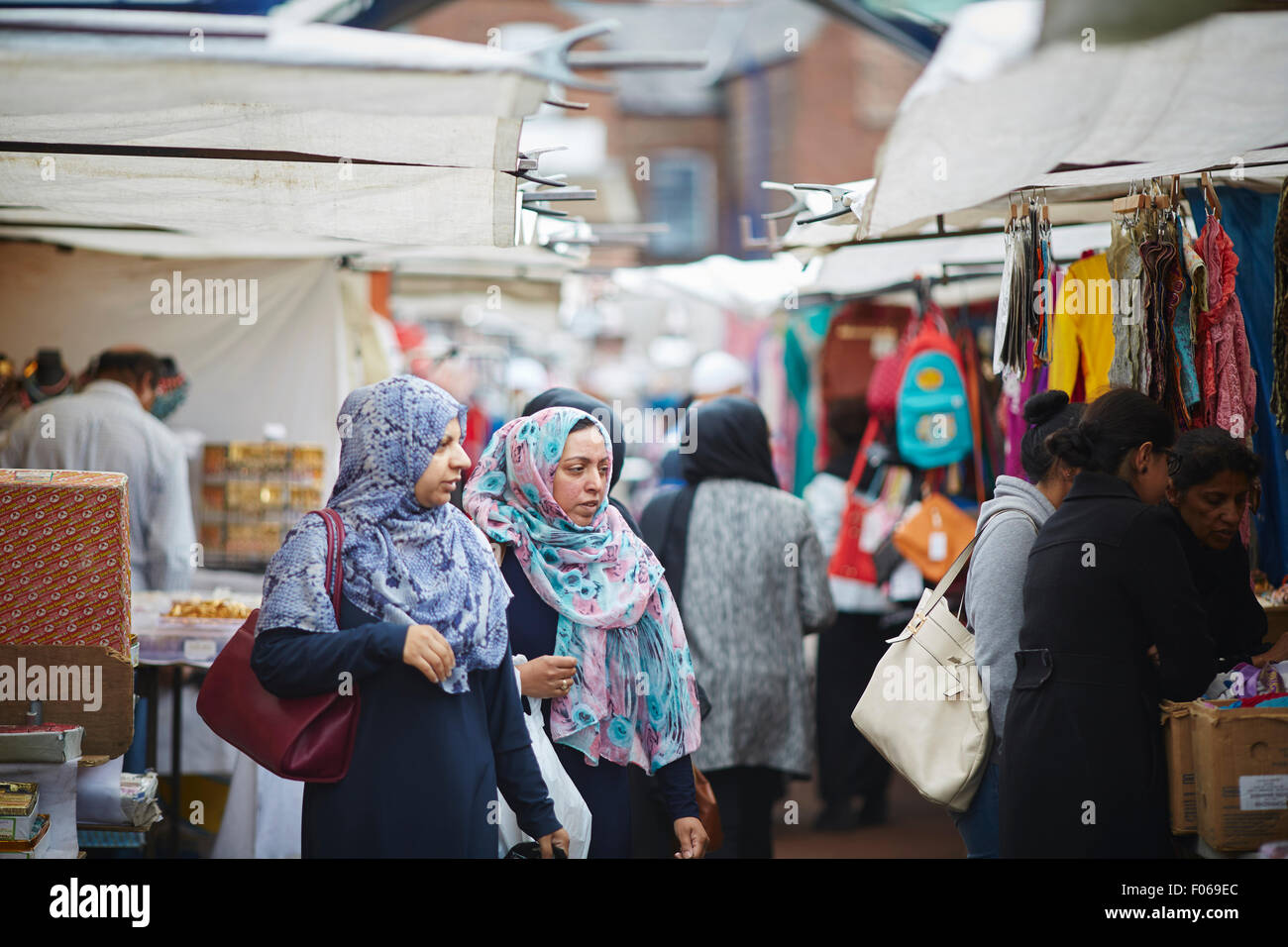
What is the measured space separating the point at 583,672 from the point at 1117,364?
1972mm

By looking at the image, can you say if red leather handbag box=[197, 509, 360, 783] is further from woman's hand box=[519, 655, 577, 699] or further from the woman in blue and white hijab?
woman's hand box=[519, 655, 577, 699]

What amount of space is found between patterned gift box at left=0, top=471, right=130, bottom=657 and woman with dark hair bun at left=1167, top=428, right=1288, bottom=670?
127 inches

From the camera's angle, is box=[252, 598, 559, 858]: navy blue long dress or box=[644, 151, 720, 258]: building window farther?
box=[644, 151, 720, 258]: building window

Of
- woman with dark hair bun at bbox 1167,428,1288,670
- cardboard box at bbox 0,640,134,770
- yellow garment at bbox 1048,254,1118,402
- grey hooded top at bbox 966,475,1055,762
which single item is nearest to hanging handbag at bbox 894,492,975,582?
yellow garment at bbox 1048,254,1118,402

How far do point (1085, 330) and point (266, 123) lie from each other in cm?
293

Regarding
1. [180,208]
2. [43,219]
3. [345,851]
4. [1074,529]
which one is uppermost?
[43,219]

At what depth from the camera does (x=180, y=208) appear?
4219 mm

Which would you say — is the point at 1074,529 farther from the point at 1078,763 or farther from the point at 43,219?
the point at 43,219

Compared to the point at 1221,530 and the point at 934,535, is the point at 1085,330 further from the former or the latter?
the point at 934,535

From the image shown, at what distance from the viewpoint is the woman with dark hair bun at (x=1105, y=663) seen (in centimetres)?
342

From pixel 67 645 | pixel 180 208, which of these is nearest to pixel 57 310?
pixel 180 208

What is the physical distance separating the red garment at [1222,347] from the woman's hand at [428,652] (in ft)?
8.63

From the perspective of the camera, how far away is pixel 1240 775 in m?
3.48

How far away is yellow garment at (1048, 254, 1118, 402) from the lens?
4723mm
